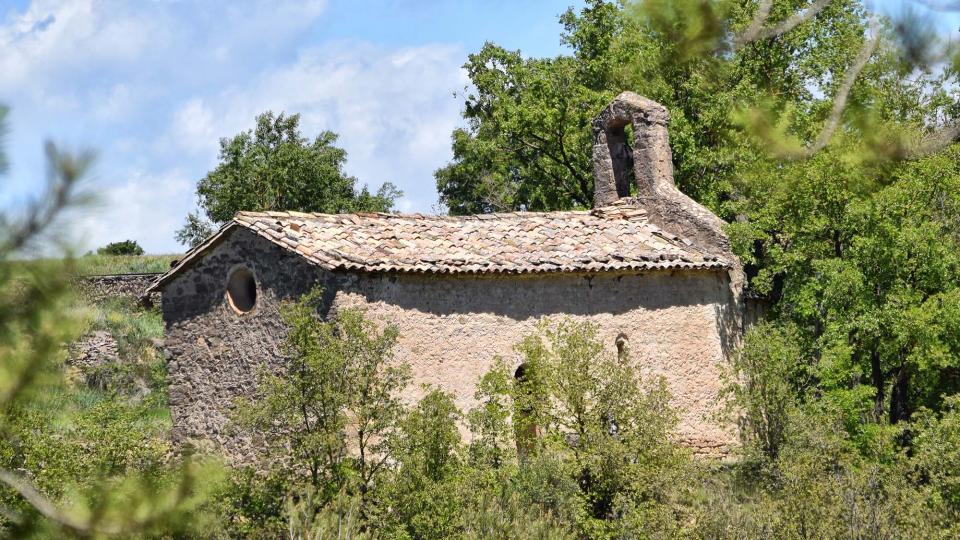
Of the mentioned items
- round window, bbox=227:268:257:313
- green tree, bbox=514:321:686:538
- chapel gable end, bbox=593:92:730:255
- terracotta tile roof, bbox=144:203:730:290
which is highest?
chapel gable end, bbox=593:92:730:255

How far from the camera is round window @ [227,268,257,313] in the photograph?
17391 millimetres

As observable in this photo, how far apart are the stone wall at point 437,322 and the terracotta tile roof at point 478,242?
24 centimetres

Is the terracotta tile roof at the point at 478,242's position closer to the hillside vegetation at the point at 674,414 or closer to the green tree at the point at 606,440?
the hillside vegetation at the point at 674,414

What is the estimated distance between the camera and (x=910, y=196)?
18.2 meters

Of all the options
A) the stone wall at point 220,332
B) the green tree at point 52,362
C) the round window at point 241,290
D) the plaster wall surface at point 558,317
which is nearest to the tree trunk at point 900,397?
the plaster wall surface at point 558,317

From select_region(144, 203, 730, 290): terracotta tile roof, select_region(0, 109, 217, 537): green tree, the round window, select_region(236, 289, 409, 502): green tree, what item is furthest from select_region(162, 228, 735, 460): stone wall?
select_region(0, 109, 217, 537): green tree

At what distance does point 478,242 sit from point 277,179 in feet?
79.6

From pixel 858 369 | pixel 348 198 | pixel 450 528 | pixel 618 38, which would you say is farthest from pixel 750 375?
pixel 348 198

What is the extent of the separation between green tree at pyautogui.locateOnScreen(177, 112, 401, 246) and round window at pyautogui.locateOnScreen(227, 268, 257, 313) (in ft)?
75.9

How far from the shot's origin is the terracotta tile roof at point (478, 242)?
16812 mm

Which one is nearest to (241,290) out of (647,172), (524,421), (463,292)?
(463,292)

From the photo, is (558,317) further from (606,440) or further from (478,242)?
(606,440)

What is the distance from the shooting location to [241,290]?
17531 millimetres

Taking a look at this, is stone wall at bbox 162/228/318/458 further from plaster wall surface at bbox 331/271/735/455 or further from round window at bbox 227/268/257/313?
plaster wall surface at bbox 331/271/735/455
